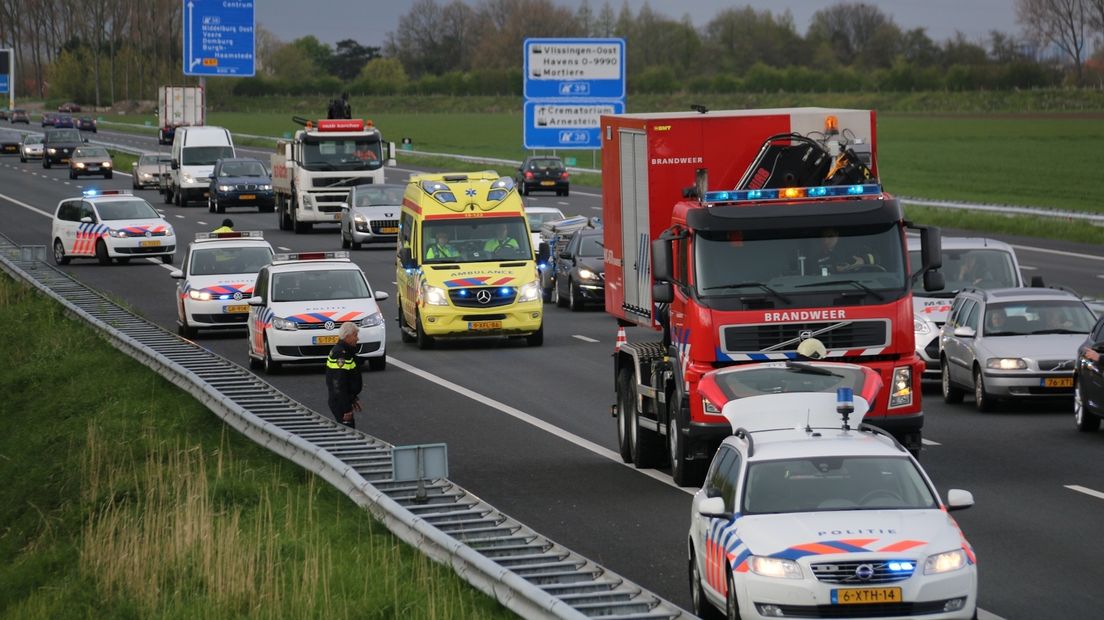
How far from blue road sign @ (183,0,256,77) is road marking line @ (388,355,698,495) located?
47.0 meters

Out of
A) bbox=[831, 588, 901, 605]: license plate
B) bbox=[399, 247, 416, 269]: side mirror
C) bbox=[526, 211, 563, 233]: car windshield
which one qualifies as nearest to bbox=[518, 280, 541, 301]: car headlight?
bbox=[399, 247, 416, 269]: side mirror

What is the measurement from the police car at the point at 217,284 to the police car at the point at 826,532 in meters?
20.5

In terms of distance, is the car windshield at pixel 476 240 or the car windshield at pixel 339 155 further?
the car windshield at pixel 339 155

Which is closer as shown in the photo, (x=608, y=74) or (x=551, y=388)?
(x=551, y=388)

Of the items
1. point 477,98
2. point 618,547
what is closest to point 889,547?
point 618,547

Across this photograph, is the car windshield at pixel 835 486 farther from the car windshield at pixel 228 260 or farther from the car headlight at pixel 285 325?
the car windshield at pixel 228 260

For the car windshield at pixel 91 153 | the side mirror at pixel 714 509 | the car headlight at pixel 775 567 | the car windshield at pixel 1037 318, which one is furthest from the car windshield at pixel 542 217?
the car windshield at pixel 91 153

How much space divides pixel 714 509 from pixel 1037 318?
1475 centimetres

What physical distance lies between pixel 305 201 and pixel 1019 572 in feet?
145

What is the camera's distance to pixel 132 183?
271 ft

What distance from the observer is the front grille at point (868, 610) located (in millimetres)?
11000

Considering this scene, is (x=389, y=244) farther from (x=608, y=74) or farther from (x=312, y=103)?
(x=312, y=103)

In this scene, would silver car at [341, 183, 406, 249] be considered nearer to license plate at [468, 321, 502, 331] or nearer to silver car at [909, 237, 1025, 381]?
license plate at [468, 321, 502, 331]

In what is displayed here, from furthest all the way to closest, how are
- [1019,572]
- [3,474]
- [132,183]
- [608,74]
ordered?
[132,183] → [608,74] → [3,474] → [1019,572]
